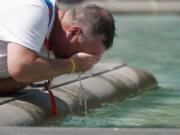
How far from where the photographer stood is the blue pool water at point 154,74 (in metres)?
4.37

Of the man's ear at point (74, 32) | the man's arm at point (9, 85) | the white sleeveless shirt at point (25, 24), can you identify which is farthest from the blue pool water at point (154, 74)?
the white sleeveless shirt at point (25, 24)

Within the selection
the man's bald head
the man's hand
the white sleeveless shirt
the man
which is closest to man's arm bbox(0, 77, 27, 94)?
the man

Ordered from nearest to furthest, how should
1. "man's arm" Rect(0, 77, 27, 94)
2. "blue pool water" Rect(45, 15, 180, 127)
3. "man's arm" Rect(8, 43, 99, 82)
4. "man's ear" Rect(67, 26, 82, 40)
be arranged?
"man's arm" Rect(8, 43, 99, 82) < "man's ear" Rect(67, 26, 82, 40) < "man's arm" Rect(0, 77, 27, 94) < "blue pool water" Rect(45, 15, 180, 127)

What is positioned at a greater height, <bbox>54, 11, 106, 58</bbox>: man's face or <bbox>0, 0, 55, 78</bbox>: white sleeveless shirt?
<bbox>0, 0, 55, 78</bbox>: white sleeveless shirt

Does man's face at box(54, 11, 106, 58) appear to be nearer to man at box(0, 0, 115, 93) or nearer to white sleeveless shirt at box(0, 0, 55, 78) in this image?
man at box(0, 0, 115, 93)

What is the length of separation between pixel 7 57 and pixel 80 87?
1.52 m

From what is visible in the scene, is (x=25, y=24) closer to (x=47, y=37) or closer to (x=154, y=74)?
(x=47, y=37)

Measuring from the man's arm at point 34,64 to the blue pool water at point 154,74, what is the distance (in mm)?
409

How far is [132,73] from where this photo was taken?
6.46 metres

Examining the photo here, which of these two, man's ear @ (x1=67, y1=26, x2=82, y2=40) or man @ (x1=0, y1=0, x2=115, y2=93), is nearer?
man @ (x1=0, y1=0, x2=115, y2=93)

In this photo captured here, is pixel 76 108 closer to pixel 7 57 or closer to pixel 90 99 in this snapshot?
pixel 90 99

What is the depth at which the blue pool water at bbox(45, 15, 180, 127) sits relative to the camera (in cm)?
437

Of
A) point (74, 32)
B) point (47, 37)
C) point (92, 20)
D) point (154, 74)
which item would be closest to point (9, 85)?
point (47, 37)

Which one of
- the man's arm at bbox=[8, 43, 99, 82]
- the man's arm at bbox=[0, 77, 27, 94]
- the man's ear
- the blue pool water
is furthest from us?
the blue pool water
